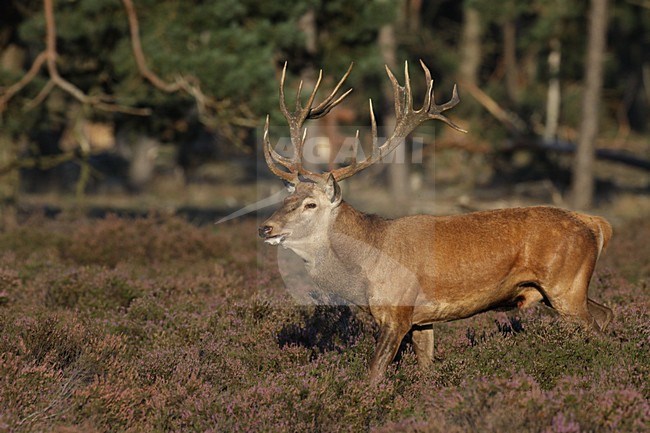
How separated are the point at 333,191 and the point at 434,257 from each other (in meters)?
0.98

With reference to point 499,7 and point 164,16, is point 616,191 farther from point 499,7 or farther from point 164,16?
point 164,16

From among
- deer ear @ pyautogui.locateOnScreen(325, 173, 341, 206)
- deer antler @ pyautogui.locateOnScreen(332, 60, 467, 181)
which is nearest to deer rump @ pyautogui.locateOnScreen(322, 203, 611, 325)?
deer ear @ pyautogui.locateOnScreen(325, 173, 341, 206)

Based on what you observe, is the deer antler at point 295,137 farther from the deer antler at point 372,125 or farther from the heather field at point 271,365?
the heather field at point 271,365

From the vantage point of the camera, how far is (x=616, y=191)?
2716cm

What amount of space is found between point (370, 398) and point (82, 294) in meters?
4.22

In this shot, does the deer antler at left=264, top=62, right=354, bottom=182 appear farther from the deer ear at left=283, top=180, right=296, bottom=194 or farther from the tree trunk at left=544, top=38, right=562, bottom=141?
the tree trunk at left=544, top=38, right=562, bottom=141

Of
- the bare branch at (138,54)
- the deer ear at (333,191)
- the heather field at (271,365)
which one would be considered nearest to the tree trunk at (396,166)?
the bare branch at (138,54)

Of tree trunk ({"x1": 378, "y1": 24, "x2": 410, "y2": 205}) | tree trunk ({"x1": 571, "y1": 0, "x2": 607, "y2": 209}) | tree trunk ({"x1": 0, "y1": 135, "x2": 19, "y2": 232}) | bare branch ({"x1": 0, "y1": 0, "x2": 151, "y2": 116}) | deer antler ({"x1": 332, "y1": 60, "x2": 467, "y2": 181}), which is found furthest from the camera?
tree trunk ({"x1": 378, "y1": 24, "x2": 410, "y2": 205})

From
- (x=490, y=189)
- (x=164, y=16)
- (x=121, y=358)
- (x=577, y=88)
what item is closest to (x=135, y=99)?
(x=164, y=16)

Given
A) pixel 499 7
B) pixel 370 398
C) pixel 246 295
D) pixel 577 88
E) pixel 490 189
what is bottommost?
pixel 490 189

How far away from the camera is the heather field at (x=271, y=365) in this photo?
18.1 ft

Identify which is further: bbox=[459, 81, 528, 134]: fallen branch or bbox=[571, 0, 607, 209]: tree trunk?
bbox=[459, 81, 528, 134]: fallen branch

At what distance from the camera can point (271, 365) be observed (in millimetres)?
7031

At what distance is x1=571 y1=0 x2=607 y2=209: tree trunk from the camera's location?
20.3 meters
